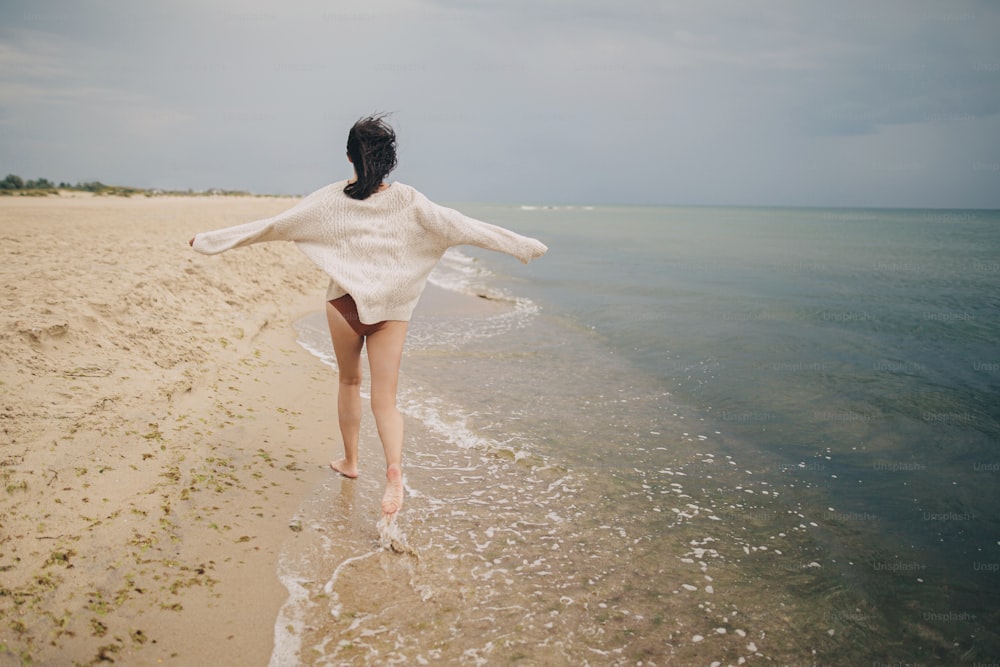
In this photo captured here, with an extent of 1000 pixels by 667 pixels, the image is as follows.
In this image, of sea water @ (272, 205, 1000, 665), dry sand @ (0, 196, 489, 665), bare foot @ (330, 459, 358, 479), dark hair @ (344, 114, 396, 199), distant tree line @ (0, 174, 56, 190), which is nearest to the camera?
dry sand @ (0, 196, 489, 665)

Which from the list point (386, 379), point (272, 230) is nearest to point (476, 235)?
point (386, 379)

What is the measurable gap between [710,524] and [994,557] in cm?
186

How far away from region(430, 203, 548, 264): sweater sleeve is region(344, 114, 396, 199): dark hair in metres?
0.38

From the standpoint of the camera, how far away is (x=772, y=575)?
367 cm

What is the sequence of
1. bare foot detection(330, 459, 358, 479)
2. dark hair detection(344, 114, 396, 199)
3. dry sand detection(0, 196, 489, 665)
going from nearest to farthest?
dry sand detection(0, 196, 489, 665) < dark hair detection(344, 114, 396, 199) < bare foot detection(330, 459, 358, 479)

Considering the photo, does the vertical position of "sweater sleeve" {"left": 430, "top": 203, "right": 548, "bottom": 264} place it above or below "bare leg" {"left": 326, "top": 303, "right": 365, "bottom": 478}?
above

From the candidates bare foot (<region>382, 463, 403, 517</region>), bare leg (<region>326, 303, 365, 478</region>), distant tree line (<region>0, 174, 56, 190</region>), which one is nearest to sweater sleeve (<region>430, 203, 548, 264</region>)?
bare leg (<region>326, 303, 365, 478</region>)

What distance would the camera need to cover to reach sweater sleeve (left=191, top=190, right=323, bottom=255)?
3.77 m

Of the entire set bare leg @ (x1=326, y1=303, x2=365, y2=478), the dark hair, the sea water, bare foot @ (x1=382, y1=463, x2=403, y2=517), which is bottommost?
the sea water

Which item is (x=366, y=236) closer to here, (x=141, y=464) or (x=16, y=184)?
(x=141, y=464)

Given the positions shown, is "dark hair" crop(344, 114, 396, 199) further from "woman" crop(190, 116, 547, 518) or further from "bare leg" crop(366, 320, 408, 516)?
"bare leg" crop(366, 320, 408, 516)

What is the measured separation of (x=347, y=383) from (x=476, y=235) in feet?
4.44

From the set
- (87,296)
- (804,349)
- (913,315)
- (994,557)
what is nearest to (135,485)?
(87,296)

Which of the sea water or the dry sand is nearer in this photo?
the dry sand
